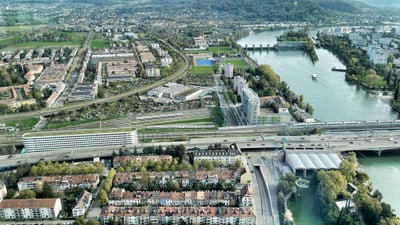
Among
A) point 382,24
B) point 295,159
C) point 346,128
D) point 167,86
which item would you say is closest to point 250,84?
point 167,86

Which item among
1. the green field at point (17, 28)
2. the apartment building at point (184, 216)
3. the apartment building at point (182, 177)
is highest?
Answer: the green field at point (17, 28)

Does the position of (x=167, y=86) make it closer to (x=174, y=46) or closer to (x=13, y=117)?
(x=13, y=117)

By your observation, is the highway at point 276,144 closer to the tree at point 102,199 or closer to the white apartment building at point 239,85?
the tree at point 102,199

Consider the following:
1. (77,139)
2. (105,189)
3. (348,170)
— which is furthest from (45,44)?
(348,170)

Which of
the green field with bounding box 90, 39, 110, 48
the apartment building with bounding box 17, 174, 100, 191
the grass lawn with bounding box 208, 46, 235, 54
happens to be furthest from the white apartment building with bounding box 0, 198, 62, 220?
the green field with bounding box 90, 39, 110, 48

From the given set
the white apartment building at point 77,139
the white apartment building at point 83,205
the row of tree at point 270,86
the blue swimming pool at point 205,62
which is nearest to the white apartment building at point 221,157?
the white apartment building at point 77,139

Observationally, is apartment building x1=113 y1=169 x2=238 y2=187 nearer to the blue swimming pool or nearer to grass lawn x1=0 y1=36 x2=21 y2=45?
the blue swimming pool

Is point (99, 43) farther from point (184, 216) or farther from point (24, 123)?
point (184, 216)

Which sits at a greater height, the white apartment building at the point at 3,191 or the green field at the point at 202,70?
the green field at the point at 202,70
